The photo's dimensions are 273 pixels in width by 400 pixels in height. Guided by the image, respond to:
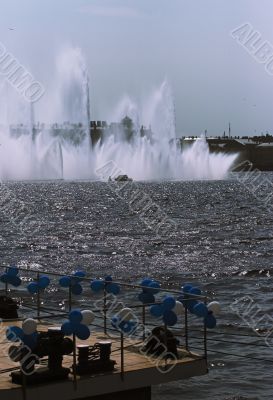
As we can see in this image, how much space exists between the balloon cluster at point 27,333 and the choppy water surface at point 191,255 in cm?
A: 844

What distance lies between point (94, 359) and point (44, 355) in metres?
1.13

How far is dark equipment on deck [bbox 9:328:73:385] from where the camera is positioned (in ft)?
48.9

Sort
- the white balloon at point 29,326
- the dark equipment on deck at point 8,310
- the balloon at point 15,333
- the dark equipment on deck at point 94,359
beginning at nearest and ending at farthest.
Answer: the white balloon at point 29,326 < the balloon at point 15,333 < the dark equipment on deck at point 94,359 < the dark equipment on deck at point 8,310

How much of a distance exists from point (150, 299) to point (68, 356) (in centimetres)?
Result: 274

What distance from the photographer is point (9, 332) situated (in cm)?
1527

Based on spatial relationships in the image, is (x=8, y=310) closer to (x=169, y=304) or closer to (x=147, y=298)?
(x=147, y=298)

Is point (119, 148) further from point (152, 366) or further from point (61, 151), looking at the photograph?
point (152, 366)

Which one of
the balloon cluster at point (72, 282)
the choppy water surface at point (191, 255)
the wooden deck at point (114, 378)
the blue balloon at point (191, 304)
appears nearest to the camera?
the wooden deck at point (114, 378)

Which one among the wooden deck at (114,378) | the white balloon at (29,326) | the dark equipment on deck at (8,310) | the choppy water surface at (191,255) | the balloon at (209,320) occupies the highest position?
the white balloon at (29,326)

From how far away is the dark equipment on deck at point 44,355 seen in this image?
48.9ft

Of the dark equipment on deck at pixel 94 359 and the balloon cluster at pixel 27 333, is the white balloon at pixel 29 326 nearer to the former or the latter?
the balloon cluster at pixel 27 333

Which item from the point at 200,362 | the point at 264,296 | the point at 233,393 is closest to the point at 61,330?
the point at 200,362

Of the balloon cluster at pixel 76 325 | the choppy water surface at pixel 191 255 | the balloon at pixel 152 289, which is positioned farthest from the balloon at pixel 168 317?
the choppy water surface at pixel 191 255

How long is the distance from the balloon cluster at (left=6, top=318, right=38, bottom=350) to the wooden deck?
808mm
